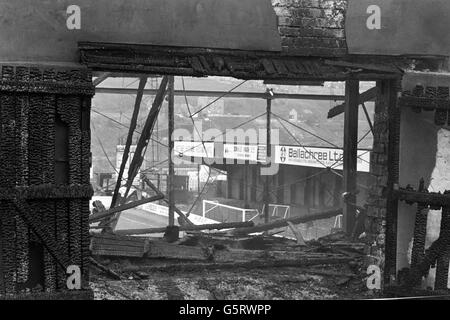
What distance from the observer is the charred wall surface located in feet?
19.5

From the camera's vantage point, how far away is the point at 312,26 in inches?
269

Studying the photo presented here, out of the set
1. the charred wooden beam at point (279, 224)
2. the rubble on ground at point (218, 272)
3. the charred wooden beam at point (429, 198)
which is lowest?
the charred wooden beam at point (279, 224)

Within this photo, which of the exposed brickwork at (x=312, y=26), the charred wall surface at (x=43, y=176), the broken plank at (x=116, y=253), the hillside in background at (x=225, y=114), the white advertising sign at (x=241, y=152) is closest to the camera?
the charred wall surface at (x=43, y=176)

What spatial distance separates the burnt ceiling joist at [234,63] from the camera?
20.7ft

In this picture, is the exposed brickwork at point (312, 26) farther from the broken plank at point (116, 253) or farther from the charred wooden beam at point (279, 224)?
the charred wooden beam at point (279, 224)

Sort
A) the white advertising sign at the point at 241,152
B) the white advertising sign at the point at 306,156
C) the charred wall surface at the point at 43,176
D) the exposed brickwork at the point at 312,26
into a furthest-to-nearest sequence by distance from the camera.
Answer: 1. the white advertising sign at the point at 241,152
2. the white advertising sign at the point at 306,156
3. the exposed brickwork at the point at 312,26
4. the charred wall surface at the point at 43,176

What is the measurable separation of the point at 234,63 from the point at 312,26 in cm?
99

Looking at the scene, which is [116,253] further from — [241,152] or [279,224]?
[241,152]

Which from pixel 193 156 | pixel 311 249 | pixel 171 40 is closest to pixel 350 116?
pixel 311 249

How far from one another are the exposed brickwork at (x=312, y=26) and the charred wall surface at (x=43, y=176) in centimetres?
224

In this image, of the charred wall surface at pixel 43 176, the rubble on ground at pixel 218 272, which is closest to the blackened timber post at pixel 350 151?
the rubble on ground at pixel 218 272

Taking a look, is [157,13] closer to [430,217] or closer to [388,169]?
[388,169]

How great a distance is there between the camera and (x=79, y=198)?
20.3 feet
